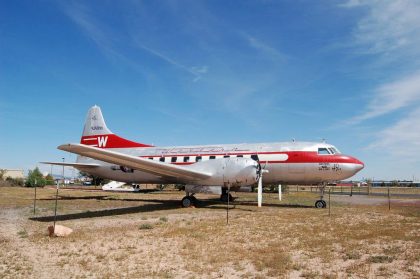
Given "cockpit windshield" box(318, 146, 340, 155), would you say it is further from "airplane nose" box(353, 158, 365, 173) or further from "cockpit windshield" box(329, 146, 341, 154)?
"airplane nose" box(353, 158, 365, 173)

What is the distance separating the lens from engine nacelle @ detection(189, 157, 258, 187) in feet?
65.4

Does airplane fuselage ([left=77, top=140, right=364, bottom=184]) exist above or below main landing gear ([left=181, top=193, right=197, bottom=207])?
above

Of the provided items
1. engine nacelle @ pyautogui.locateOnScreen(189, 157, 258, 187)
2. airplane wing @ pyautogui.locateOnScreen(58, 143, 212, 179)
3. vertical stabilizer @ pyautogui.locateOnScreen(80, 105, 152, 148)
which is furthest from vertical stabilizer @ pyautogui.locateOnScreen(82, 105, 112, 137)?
engine nacelle @ pyautogui.locateOnScreen(189, 157, 258, 187)

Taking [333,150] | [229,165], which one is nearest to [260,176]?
[229,165]

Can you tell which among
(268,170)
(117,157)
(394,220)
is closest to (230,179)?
(268,170)

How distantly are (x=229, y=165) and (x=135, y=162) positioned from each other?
17.7ft

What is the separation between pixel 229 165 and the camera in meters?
20.3

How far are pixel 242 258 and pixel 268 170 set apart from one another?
48.9 feet

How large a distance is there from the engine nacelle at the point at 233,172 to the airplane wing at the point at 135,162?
463mm

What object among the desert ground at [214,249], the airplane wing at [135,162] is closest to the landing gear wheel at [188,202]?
the airplane wing at [135,162]

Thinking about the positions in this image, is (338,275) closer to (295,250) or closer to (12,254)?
(295,250)

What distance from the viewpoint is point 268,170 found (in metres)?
22.9

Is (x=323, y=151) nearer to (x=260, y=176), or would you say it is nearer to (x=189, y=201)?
(x=260, y=176)

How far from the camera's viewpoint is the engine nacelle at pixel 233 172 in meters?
19.9
